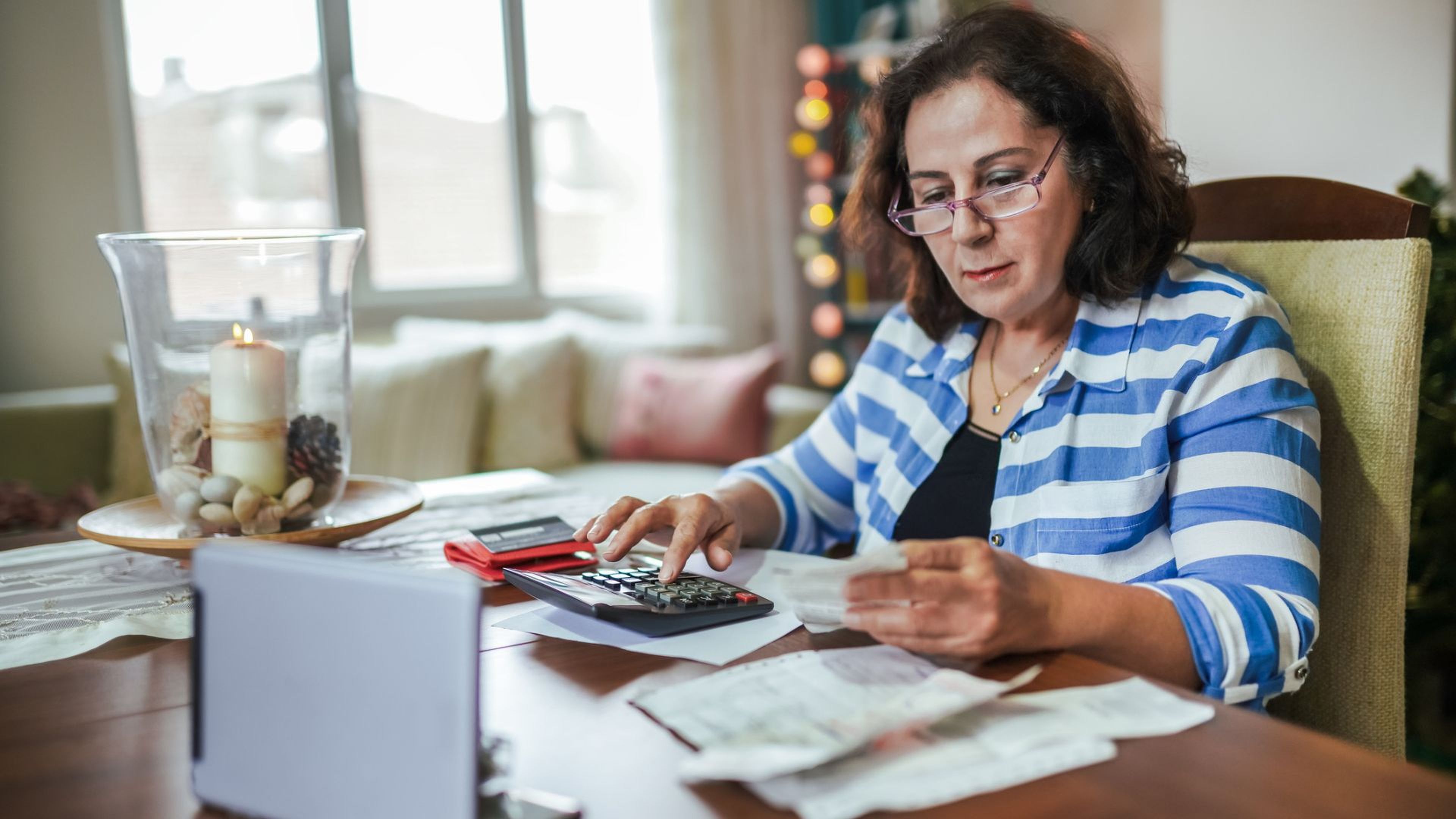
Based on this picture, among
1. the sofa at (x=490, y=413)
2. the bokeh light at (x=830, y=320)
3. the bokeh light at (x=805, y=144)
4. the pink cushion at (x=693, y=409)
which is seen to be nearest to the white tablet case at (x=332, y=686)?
the sofa at (x=490, y=413)

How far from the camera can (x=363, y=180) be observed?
3.68 meters

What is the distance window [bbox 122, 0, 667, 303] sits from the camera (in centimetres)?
343

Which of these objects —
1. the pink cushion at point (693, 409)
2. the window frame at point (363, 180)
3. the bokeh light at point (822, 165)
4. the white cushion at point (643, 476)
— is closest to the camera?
the white cushion at point (643, 476)

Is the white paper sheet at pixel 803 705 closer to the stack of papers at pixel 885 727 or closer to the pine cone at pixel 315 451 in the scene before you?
the stack of papers at pixel 885 727

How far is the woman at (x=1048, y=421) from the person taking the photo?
0.84 metres

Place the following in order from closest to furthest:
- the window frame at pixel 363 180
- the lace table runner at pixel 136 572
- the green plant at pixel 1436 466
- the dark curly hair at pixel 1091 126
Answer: the lace table runner at pixel 136 572
the dark curly hair at pixel 1091 126
the green plant at pixel 1436 466
the window frame at pixel 363 180

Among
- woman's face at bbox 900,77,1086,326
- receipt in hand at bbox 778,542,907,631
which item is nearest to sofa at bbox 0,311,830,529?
woman's face at bbox 900,77,1086,326

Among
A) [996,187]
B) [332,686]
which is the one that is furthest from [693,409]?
[332,686]

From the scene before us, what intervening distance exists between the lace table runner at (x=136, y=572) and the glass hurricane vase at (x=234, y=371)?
90mm

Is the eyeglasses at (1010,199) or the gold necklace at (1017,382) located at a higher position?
the eyeglasses at (1010,199)

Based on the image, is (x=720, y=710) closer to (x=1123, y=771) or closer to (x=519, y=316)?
(x=1123, y=771)

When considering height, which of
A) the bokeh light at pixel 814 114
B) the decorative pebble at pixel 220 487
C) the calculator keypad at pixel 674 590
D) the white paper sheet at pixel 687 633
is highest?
the bokeh light at pixel 814 114

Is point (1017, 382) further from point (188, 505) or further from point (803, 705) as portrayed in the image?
point (188, 505)

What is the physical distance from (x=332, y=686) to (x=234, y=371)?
60cm
